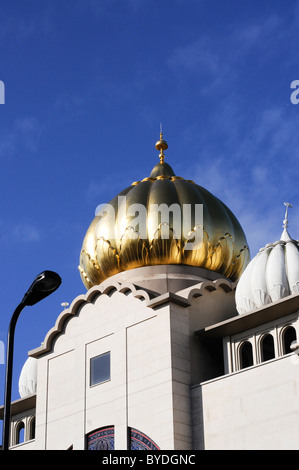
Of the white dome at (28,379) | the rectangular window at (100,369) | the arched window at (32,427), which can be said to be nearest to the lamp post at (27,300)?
the rectangular window at (100,369)

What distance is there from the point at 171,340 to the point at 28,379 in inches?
292

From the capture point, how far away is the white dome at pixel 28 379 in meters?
24.8

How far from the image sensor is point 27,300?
9.21 metres

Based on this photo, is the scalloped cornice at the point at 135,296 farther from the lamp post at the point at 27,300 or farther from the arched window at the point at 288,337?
the lamp post at the point at 27,300

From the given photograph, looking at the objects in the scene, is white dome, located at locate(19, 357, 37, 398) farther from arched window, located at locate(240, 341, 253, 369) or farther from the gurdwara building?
arched window, located at locate(240, 341, 253, 369)

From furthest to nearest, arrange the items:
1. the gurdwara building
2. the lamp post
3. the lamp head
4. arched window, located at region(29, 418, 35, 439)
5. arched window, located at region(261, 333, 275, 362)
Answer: arched window, located at region(29, 418, 35, 439) < arched window, located at region(261, 333, 275, 362) < the gurdwara building < the lamp head < the lamp post

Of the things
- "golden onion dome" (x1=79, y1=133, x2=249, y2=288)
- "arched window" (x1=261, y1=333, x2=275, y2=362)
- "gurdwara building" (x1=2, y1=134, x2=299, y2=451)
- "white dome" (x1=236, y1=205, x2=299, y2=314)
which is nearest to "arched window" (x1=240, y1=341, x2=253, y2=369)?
"gurdwara building" (x1=2, y1=134, x2=299, y2=451)

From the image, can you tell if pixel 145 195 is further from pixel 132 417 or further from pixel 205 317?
pixel 132 417

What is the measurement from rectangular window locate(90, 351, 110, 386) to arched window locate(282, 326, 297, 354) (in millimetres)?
4579

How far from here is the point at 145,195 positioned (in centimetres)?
2327

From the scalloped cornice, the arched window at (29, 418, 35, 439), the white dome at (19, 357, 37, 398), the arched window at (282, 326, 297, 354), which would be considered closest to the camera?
the arched window at (282, 326, 297, 354)

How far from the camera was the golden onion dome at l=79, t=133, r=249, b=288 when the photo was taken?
22453 mm

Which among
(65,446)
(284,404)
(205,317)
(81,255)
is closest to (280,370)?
(284,404)

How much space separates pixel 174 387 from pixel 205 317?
7.91 ft
